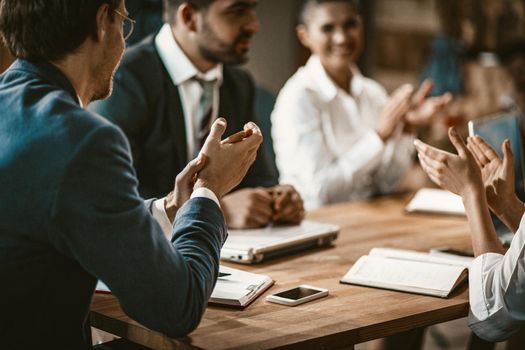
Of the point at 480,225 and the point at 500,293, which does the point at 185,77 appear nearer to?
the point at 480,225

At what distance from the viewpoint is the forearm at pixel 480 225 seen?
160cm

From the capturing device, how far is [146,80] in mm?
2299

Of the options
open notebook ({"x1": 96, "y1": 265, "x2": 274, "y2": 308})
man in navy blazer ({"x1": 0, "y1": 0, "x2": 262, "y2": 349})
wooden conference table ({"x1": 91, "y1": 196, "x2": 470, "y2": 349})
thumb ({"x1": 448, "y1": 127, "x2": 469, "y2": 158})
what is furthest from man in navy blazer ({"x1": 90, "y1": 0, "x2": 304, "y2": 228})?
man in navy blazer ({"x1": 0, "y1": 0, "x2": 262, "y2": 349})

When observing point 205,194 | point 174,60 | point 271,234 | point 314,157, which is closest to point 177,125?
point 174,60

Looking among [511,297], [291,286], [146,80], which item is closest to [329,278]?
[291,286]

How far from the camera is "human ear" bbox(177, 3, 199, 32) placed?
7.98 feet

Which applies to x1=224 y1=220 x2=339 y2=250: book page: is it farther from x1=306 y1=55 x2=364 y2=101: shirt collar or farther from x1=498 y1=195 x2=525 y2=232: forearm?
x1=306 y1=55 x2=364 y2=101: shirt collar

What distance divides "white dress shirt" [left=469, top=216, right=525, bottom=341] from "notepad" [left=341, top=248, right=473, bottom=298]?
0.29ft

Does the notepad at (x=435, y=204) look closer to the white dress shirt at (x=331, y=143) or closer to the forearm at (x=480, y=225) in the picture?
the white dress shirt at (x=331, y=143)

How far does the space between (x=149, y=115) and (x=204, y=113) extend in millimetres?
229

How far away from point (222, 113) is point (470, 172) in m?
1.05

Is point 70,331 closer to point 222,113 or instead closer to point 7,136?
point 7,136

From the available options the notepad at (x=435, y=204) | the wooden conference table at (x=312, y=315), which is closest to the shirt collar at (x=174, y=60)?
the wooden conference table at (x=312, y=315)

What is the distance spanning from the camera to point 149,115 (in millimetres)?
2283
